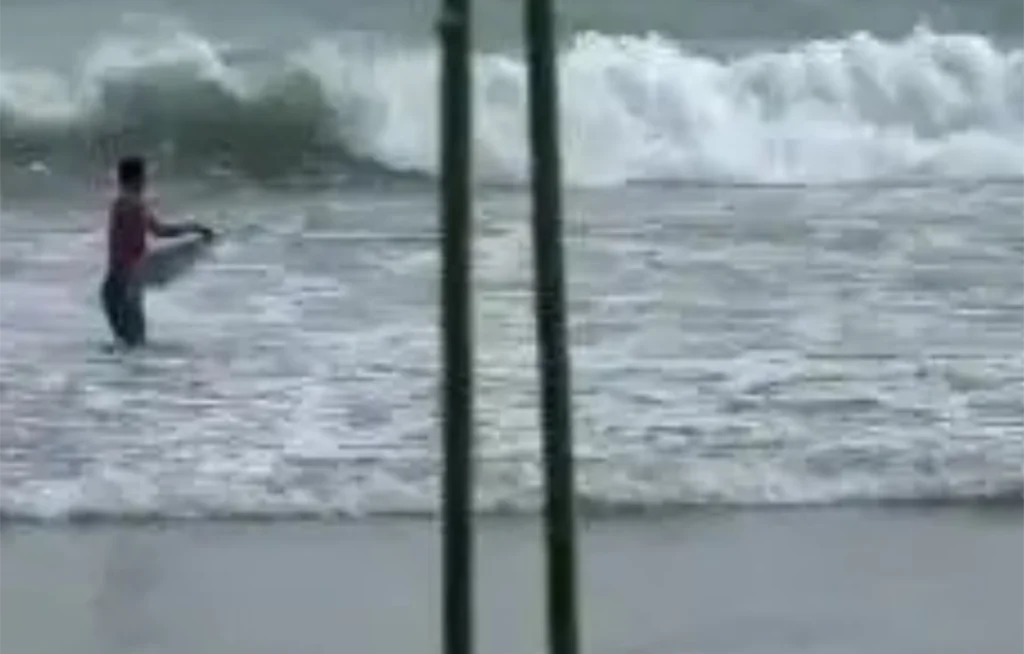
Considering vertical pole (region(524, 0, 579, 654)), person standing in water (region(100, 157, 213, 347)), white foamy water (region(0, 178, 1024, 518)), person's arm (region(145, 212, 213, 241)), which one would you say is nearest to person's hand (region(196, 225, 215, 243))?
person's arm (region(145, 212, 213, 241))

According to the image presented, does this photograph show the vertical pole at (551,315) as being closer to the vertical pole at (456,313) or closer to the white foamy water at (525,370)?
the vertical pole at (456,313)

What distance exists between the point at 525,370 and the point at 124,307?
2.06 metres

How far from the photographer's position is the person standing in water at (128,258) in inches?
581

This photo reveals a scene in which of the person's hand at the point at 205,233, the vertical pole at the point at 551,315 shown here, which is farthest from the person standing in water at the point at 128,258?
the vertical pole at the point at 551,315

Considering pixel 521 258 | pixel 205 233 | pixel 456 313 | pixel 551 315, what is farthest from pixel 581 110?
pixel 456 313

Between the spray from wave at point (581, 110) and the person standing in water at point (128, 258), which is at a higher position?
the spray from wave at point (581, 110)

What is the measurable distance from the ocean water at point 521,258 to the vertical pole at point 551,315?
273 inches

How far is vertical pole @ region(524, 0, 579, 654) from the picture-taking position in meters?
4.16

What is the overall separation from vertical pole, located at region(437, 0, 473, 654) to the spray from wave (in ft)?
58.9

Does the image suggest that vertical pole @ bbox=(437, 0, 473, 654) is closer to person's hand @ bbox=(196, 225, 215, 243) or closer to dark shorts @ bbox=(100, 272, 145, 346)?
dark shorts @ bbox=(100, 272, 145, 346)

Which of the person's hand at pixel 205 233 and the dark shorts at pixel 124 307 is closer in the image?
the dark shorts at pixel 124 307

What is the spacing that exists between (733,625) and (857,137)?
15570mm

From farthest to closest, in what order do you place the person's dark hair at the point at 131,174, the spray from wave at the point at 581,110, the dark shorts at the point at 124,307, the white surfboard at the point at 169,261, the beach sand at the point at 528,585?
the spray from wave at the point at 581,110 → the white surfboard at the point at 169,261 → the person's dark hair at the point at 131,174 → the dark shorts at the point at 124,307 → the beach sand at the point at 528,585

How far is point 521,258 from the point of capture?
17.3 m
